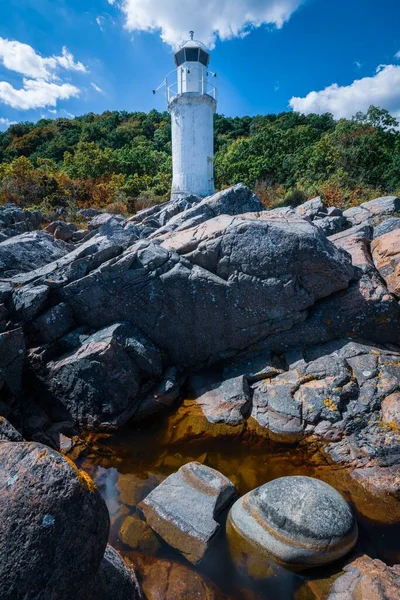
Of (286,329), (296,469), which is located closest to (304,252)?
(286,329)

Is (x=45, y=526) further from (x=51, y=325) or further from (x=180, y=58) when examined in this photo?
(x=180, y=58)

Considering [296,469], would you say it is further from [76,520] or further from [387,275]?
[387,275]

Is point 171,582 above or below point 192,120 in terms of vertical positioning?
below

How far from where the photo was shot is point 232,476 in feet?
21.7

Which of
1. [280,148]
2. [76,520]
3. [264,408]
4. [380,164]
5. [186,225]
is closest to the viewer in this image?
[76,520]

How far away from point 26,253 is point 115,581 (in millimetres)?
10407

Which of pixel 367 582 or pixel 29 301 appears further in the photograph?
pixel 29 301

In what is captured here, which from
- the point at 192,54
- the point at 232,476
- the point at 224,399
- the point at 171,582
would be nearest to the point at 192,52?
the point at 192,54

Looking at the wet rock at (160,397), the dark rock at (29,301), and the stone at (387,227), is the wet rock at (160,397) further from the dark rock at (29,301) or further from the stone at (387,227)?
the stone at (387,227)

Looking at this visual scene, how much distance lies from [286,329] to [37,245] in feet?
30.8

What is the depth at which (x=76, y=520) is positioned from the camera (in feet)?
9.96

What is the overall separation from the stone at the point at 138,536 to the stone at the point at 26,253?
8.51m

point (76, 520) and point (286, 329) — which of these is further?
point (286, 329)

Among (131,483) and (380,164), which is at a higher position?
(380,164)
